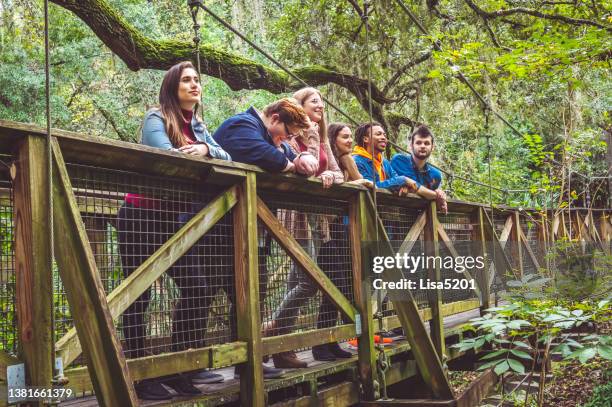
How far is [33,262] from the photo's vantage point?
186 cm

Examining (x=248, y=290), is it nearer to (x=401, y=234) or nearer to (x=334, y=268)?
(x=334, y=268)

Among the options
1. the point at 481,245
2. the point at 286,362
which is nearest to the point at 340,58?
the point at 481,245

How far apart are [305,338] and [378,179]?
1544 millimetres

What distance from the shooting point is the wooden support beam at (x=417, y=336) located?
3.66 meters

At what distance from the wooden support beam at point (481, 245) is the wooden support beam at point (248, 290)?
3333 mm

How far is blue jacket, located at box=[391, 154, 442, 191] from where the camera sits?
4570 mm

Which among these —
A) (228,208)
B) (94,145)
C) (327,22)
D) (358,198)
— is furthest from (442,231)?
(327,22)

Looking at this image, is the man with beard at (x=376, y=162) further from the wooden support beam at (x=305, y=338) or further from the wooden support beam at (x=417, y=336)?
the wooden support beam at (x=305, y=338)

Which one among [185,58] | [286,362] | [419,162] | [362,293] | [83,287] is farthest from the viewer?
[185,58]

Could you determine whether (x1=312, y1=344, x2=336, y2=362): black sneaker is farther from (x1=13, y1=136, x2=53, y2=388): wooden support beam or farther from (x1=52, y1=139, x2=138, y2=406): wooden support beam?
(x1=13, y1=136, x2=53, y2=388): wooden support beam

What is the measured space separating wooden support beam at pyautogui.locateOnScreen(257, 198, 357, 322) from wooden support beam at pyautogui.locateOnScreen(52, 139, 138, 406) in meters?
0.99

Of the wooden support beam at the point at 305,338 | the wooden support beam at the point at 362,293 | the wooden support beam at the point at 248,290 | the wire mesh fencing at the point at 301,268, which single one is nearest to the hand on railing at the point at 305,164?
the wire mesh fencing at the point at 301,268

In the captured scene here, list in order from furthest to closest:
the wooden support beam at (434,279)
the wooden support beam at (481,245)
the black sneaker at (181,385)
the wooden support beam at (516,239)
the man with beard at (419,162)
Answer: the wooden support beam at (516,239) → the wooden support beam at (481,245) → the man with beard at (419,162) → the wooden support beam at (434,279) → the black sneaker at (181,385)

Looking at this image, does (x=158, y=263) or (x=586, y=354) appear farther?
(x=586, y=354)
